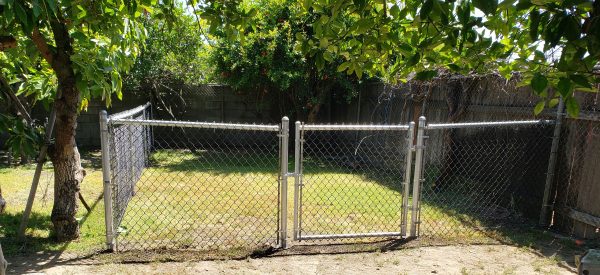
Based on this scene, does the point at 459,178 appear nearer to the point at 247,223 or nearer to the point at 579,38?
the point at 247,223

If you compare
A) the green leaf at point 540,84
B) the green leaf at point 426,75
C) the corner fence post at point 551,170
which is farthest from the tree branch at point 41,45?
the corner fence post at point 551,170

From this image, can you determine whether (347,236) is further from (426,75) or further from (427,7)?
(427,7)

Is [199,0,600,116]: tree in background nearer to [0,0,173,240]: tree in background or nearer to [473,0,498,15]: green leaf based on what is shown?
[473,0,498,15]: green leaf

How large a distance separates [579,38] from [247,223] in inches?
167

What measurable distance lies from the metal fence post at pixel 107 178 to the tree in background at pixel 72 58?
24cm

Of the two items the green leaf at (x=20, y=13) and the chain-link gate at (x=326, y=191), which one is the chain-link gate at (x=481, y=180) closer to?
the chain-link gate at (x=326, y=191)

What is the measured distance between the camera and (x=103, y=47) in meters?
3.48

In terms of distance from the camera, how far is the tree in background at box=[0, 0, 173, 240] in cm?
305

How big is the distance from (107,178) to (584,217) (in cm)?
507

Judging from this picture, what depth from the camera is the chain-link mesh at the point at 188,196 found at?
4336mm

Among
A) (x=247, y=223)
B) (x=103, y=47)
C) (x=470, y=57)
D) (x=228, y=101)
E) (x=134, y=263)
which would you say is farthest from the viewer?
(x=228, y=101)

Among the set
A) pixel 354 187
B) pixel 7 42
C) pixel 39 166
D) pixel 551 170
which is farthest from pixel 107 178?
pixel 551 170

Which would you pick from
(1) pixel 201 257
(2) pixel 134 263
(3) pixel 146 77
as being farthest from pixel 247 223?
(3) pixel 146 77

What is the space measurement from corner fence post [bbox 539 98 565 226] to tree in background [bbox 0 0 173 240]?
14.9 feet
